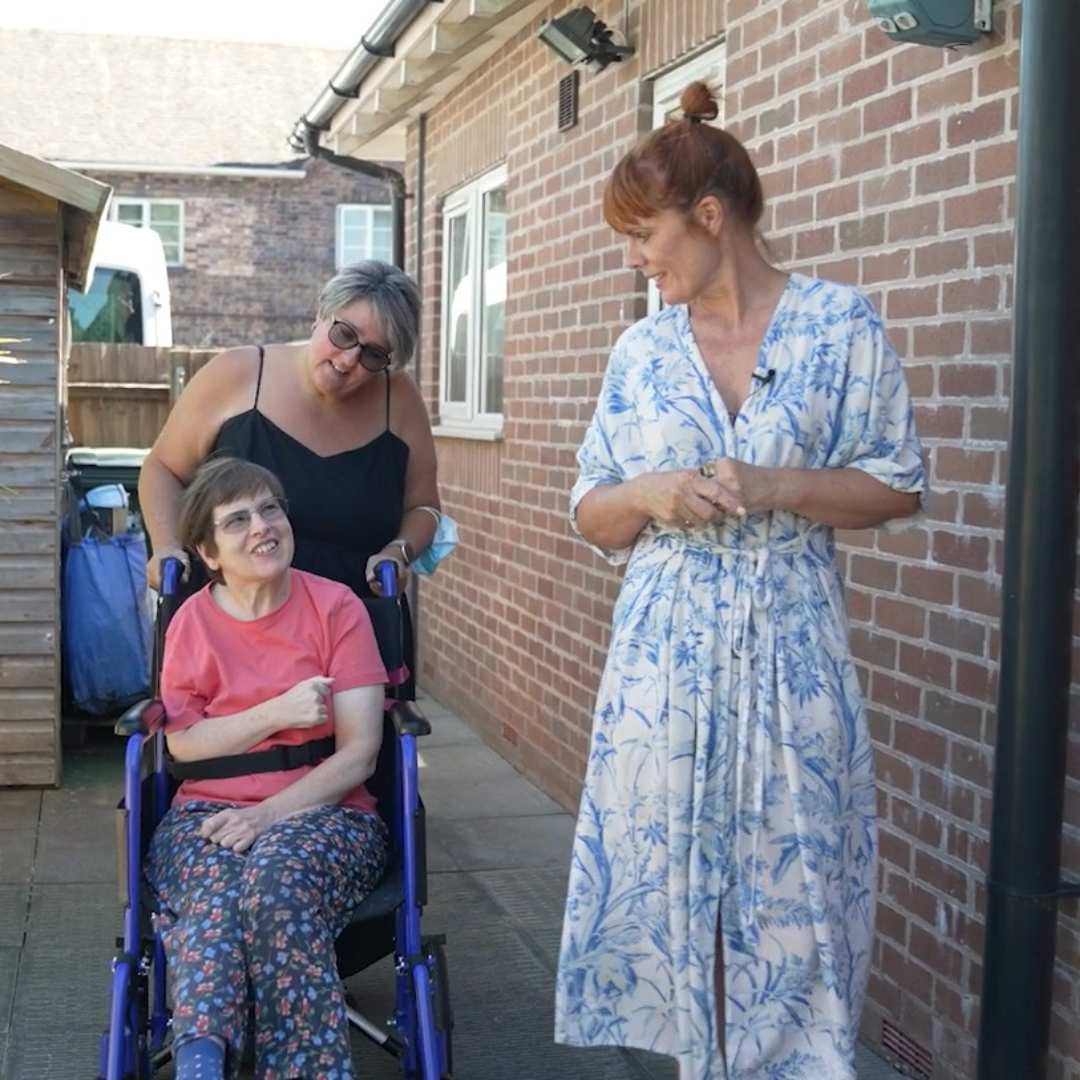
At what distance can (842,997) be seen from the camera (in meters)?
2.84

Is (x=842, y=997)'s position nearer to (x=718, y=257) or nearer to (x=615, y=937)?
A: (x=615, y=937)

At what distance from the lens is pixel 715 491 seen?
2680 millimetres

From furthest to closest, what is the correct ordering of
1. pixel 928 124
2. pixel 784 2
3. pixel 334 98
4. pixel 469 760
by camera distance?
pixel 334 98, pixel 469 760, pixel 784 2, pixel 928 124

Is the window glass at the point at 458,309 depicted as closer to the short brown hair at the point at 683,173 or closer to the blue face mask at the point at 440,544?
the blue face mask at the point at 440,544

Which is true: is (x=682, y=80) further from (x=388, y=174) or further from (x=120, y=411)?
(x=120, y=411)

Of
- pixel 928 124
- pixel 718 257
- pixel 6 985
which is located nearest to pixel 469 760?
pixel 6 985

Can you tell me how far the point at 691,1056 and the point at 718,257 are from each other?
4.38 ft

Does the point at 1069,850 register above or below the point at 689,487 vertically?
below

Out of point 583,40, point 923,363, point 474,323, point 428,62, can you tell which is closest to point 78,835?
point 583,40

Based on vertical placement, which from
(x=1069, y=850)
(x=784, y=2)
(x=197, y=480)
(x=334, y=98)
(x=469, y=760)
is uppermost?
(x=334, y=98)

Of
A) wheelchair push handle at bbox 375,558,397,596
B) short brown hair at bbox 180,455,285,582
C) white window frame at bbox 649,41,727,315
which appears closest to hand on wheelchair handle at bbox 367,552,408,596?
wheelchair push handle at bbox 375,558,397,596

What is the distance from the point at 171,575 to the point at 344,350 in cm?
66

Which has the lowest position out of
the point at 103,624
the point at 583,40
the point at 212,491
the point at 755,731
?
the point at 103,624

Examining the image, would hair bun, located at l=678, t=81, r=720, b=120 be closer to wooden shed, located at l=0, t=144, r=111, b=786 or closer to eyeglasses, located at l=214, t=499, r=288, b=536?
eyeglasses, located at l=214, t=499, r=288, b=536
